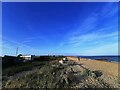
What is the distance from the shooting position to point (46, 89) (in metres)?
9.64

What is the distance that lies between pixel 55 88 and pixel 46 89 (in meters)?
0.53

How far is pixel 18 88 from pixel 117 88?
596 centimetres

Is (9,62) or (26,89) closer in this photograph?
(26,89)

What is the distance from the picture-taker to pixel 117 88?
9.97 metres

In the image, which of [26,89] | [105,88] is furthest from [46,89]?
[105,88]

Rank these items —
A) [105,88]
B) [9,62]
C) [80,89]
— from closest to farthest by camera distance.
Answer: [80,89]
[105,88]
[9,62]

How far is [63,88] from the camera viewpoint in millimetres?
9742

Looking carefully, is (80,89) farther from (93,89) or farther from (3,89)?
(3,89)

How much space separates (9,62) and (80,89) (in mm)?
25429

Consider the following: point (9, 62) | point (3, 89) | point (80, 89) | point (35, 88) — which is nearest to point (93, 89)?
point (80, 89)

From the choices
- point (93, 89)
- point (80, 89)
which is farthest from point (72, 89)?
point (93, 89)

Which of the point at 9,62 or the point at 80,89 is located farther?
the point at 9,62

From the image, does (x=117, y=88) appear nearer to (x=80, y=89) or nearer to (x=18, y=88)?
(x=80, y=89)

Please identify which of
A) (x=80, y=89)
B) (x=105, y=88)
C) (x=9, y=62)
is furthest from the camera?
(x=9, y=62)
